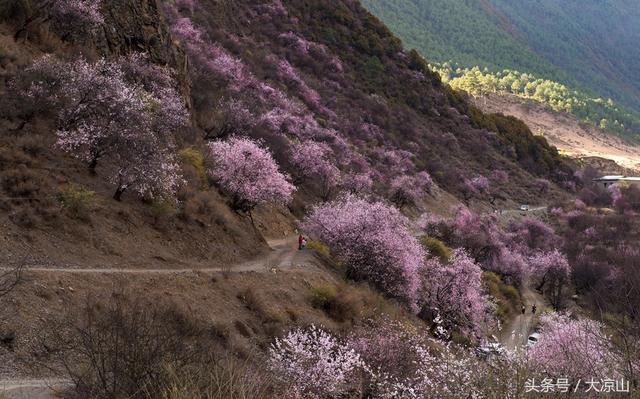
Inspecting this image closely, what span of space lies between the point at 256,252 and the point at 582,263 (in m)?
42.3

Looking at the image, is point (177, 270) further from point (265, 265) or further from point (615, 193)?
point (615, 193)

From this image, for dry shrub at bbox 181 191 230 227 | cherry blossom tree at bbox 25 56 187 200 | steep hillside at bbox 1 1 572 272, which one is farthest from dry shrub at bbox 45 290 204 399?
dry shrub at bbox 181 191 230 227

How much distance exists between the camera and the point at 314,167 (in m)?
42.8

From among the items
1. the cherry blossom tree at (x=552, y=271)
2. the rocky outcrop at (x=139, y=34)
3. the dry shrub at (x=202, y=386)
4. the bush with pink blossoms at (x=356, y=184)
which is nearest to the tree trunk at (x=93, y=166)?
the rocky outcrop at (x=139, y=34)

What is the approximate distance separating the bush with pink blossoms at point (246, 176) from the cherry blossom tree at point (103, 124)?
5.13 m

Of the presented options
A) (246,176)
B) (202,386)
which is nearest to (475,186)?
(246,176)

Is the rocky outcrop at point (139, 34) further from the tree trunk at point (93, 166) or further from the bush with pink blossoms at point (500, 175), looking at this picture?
the bush with pink blossoms at point (500, 175)

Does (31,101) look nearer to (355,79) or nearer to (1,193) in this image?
(1,193)

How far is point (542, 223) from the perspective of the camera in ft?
223

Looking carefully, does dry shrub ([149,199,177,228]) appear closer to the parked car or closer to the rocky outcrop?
the rocky outcrop

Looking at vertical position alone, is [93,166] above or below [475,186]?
above

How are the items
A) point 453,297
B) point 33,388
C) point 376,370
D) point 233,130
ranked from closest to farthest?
point 33,388, point 376,370, point 453,297, point 233,130

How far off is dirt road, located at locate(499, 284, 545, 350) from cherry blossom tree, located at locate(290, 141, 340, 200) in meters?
17.6

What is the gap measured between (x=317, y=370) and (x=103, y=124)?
14.5 meters
